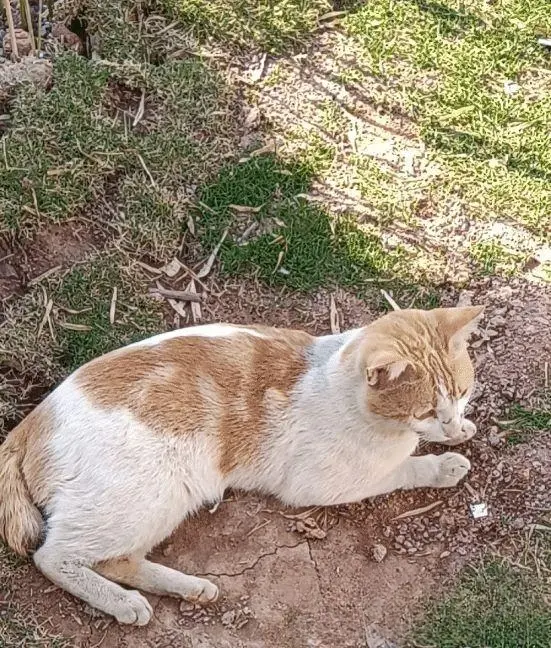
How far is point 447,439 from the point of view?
3205 mm

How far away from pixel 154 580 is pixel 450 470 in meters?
1.11

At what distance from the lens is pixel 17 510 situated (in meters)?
3.12

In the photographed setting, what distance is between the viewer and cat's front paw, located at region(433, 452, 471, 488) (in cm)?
339

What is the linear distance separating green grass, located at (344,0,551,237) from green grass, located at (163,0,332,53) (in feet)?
0.91

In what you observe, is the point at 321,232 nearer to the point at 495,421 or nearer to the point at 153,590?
the point at 495,421

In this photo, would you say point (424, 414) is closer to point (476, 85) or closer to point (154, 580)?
point (154, 580)

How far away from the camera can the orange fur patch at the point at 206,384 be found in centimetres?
312

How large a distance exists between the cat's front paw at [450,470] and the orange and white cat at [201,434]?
99 mm

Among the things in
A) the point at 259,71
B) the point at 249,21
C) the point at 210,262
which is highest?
the point at 249,21

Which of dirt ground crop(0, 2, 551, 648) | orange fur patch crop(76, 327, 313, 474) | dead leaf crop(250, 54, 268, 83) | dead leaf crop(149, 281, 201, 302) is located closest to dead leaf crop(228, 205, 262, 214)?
dirt ground crop(0, 2, 551, 648)

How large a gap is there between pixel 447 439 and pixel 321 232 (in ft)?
4.12

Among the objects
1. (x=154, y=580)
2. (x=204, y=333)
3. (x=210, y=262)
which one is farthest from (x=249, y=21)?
(x=154, y=580)

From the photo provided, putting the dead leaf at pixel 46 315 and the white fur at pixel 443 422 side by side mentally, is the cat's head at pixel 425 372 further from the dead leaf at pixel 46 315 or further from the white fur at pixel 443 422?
the dead leaf at pixel 46 315

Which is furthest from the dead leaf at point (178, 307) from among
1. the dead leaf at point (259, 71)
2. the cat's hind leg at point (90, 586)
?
the dead leaf at point (259, 71)
